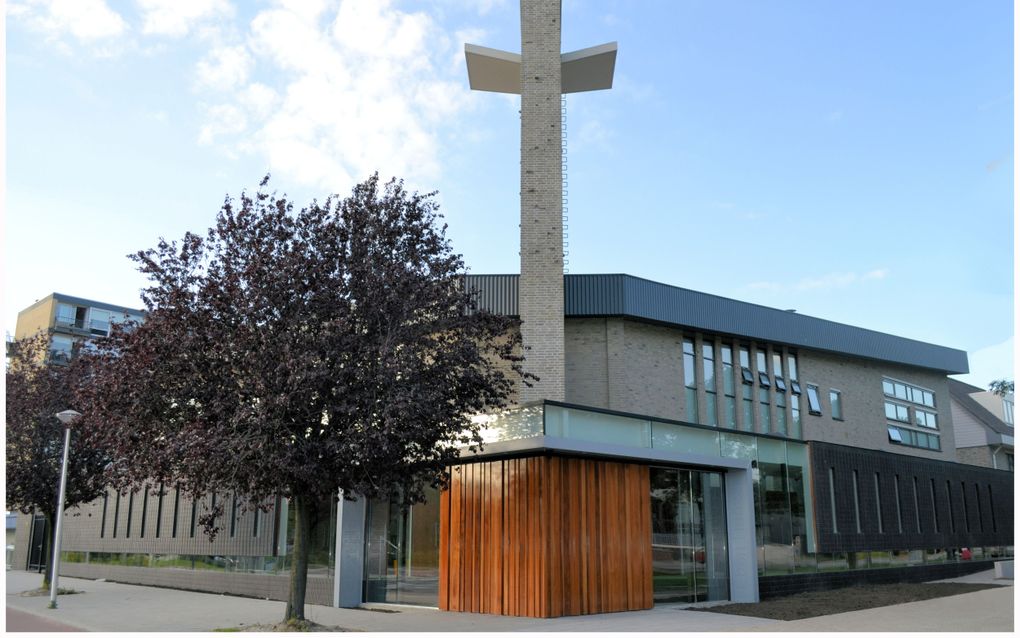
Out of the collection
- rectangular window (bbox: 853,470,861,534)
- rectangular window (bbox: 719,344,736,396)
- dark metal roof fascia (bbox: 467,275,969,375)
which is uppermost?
dark metal roof fascia (bbox: 467,275,969,375)

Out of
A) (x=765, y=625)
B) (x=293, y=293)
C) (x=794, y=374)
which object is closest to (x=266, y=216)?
(x=293, y=293)

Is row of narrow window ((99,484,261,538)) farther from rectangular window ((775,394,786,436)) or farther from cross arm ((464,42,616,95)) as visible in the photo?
rectangular window ((775,394,786,436))

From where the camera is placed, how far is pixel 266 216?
15258mm

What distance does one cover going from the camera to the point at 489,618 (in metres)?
16.0

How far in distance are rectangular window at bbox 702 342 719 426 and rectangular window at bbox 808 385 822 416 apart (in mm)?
4687

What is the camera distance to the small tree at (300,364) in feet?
45.1

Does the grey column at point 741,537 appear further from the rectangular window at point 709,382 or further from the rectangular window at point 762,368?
the rectangular window at point 762,368

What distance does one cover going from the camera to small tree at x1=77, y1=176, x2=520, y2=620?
13734mm

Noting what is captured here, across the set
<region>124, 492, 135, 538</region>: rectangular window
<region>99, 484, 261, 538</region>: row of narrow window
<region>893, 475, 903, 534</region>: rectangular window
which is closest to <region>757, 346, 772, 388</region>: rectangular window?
<region>893, 475, 903, 534</region>: rectangular window

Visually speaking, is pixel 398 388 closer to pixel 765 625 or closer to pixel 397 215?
pixel 397 215

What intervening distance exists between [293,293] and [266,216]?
66.6 inches

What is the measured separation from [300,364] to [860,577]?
17148 millimetres

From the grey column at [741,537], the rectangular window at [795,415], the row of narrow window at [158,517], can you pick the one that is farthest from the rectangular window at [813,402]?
the row of narrow window at [158,517]

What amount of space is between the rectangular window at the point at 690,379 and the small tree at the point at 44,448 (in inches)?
655
